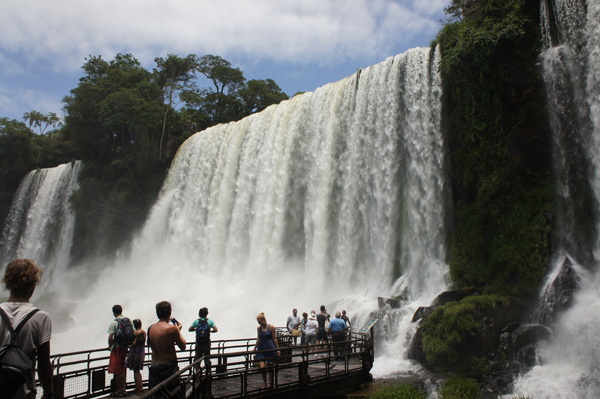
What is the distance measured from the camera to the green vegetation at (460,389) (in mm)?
8711

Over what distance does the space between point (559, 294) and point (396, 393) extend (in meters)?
5.96

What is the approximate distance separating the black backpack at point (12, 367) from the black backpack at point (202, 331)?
4299mm

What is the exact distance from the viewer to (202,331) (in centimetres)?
698

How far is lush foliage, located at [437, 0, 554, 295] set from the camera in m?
13.3

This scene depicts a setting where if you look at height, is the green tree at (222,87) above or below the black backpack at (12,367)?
above

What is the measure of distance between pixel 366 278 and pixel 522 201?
6729mm

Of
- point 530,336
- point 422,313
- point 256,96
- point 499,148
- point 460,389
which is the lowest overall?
point 460,389

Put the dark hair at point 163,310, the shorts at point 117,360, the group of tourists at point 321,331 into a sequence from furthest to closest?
the group of tourists at point 321,331 → the shorts at point 117,360 → the dark hair at point 163,310

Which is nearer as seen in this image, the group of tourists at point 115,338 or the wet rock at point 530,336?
the group of tourists at point 115,338

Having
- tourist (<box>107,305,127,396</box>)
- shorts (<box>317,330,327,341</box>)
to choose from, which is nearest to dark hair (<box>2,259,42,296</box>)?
tourist (<box>107,305,127,396</box>)

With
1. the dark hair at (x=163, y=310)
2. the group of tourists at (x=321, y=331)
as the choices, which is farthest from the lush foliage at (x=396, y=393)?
the dark hair at (x=163, y=310)

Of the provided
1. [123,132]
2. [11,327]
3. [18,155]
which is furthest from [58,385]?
[18,155]

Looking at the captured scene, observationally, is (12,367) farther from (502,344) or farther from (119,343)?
(502,344)

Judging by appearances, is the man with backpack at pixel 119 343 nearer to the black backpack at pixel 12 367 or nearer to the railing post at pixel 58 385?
the railing post at pixel 58 385
